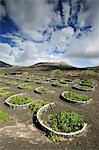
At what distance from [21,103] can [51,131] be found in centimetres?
818

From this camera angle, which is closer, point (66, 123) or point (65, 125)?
point (65, 125)

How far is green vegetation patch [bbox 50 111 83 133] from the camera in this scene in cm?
1504

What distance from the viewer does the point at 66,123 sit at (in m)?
15.9

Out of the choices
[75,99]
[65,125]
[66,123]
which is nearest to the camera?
[65,125]

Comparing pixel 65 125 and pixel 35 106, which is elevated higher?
pixel 35 106

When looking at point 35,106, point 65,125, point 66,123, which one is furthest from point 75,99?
point 65,125

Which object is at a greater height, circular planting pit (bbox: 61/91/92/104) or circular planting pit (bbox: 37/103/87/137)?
circular planting pit (bbox: 61/91/92/104)

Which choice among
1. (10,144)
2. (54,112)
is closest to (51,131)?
(10,144)

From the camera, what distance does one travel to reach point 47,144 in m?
13.1

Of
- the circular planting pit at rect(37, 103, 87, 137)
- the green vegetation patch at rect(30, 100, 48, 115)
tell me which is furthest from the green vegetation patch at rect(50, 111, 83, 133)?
the green vegetation patch at rect(30, 100, 48, 115)

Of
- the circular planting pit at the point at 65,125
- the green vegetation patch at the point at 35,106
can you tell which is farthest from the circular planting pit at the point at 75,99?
the circular planting pit at the point at 65,125

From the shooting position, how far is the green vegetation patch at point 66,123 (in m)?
15.0

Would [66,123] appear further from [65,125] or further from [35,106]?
[35,106]

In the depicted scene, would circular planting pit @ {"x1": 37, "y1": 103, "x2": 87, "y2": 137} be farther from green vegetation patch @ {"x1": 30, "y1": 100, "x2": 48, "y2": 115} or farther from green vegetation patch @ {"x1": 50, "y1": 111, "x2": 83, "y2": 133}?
green vegetation patch @ {"x1": 30, "y1": 100, "x2": 48, "y2": 115}
